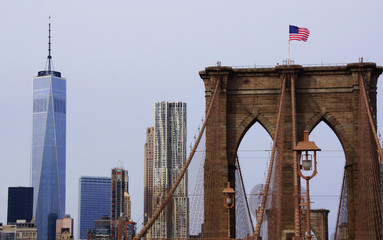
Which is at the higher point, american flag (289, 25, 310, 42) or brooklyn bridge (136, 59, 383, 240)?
Result: american flag (289, 25, 310, 42)

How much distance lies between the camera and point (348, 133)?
65875mm

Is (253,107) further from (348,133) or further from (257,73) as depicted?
(348,133)

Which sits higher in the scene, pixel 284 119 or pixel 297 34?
pixel 297 34

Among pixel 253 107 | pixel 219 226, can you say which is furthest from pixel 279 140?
pixel 219 226

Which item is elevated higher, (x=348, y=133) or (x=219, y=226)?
(x=348, y=133)

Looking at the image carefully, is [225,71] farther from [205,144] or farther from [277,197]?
[277,197]

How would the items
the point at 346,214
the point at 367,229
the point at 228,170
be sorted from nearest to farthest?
1. the point at 367,229
2. the point at 228,170
3. the point at 346,214

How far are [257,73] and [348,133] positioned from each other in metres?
8.54

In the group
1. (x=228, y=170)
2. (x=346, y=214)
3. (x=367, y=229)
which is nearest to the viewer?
(x=367, y=229)

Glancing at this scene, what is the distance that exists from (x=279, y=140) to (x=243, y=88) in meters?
5.60

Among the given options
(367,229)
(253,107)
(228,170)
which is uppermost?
(253,107)

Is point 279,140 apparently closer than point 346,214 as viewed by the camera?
Yes

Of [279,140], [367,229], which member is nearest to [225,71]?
[279,140]

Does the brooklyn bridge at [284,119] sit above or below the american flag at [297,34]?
below
